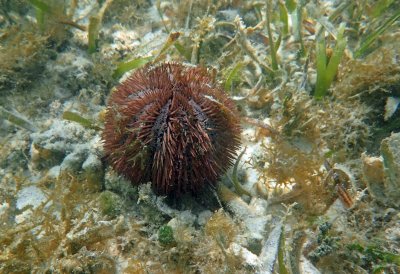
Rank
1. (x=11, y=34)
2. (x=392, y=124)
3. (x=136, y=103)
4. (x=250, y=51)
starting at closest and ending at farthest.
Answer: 1. (x=136, y=103)
2. (x=392, y=124)
3. (x=250, y=51)
4. (x=11, y=34)

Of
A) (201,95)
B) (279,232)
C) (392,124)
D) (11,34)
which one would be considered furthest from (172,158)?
(11,34)

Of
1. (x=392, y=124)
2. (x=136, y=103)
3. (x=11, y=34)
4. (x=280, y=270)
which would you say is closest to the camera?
(x=280, y=270)

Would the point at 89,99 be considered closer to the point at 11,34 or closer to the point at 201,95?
the point at 11,34

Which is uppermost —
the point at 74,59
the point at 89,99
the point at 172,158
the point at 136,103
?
the point at 74,59

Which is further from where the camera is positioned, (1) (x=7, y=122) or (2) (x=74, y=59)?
(2) (x=74, y=59)
